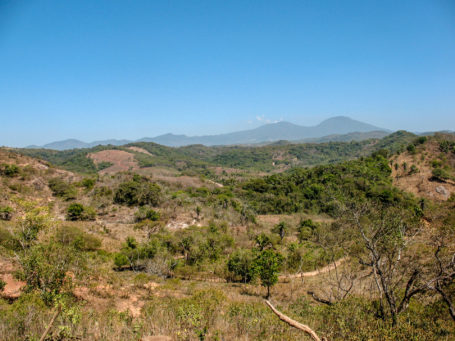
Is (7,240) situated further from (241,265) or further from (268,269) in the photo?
(268,269)

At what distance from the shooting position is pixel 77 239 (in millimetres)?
19000

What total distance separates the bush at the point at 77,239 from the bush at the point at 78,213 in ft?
36.2

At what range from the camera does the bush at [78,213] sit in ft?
103

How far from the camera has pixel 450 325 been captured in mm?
6531

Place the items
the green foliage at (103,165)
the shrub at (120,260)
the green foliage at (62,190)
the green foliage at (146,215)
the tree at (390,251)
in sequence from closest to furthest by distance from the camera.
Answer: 1. the tree at (390,251)
2. the shrub at (120,260)
3. the green foliage at (146,215)
4. the green foliage at (62,190)
5. the green foliage at (103,165)

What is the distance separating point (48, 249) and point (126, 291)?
4.06 meters

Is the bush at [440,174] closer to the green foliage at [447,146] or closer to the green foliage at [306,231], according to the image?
the green foliage at [447,146]

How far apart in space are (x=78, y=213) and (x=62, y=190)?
1443cm

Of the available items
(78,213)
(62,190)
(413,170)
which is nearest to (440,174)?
(413,170)

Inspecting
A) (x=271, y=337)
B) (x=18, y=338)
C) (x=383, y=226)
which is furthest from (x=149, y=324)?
(x=383, y=226)

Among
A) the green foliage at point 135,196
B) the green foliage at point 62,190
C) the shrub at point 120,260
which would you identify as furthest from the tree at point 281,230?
the green foliage at point 62,190

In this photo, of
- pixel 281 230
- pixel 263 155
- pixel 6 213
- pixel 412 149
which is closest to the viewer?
pixel 6 213

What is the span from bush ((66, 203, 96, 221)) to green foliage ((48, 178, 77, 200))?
10374 millimetres

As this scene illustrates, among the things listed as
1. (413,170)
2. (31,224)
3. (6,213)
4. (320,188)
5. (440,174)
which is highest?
(31,224)
